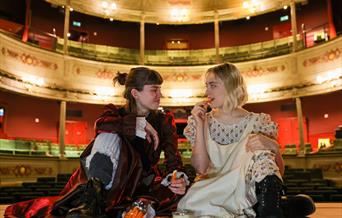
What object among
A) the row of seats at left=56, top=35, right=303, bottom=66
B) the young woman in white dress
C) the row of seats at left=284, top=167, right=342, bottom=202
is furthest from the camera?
the row of seats at left=56, top=35, right=303, bottom=66

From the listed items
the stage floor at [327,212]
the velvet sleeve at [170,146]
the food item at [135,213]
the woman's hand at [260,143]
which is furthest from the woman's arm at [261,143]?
the stage floor at [327,212]

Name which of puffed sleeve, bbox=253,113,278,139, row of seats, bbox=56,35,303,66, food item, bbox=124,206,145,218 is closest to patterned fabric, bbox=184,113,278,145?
puffed sleeve, bbox=253,113,278,139

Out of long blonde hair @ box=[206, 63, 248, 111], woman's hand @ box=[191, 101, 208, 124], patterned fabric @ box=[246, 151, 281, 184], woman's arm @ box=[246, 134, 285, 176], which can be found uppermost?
long blonde hair @ box=[206, 63, 248, 111]

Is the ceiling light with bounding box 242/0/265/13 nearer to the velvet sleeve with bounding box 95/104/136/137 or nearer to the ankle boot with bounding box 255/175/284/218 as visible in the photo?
the velvet sleeve with bounding box 95/104/136/137

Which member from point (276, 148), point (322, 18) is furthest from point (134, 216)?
point (322, 18)

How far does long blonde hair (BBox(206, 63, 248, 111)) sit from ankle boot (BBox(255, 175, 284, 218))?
63 cm

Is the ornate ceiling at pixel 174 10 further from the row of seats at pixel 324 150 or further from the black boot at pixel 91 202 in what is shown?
the black boot at pixel 91 202

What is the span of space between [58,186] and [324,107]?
11.0 meters

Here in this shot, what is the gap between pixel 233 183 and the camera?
2186 millimetres

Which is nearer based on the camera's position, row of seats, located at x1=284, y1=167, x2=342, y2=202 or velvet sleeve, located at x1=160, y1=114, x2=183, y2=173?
velvet sleeve, located at x1=160, y1=114, x2=183, y2=173

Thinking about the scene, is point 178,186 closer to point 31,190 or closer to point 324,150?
point 31,190

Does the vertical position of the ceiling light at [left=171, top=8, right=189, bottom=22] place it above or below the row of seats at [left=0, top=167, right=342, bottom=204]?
above

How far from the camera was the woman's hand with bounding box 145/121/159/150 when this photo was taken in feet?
8.75

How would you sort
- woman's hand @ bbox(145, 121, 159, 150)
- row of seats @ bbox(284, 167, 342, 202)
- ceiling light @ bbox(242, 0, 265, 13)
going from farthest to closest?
ceiling light @ bbox(242, 0, 265, 13) < row of seats @ bbox(284, 167, 342, 202) < woman's hand @ bbox(145, 121, 159, 150)
